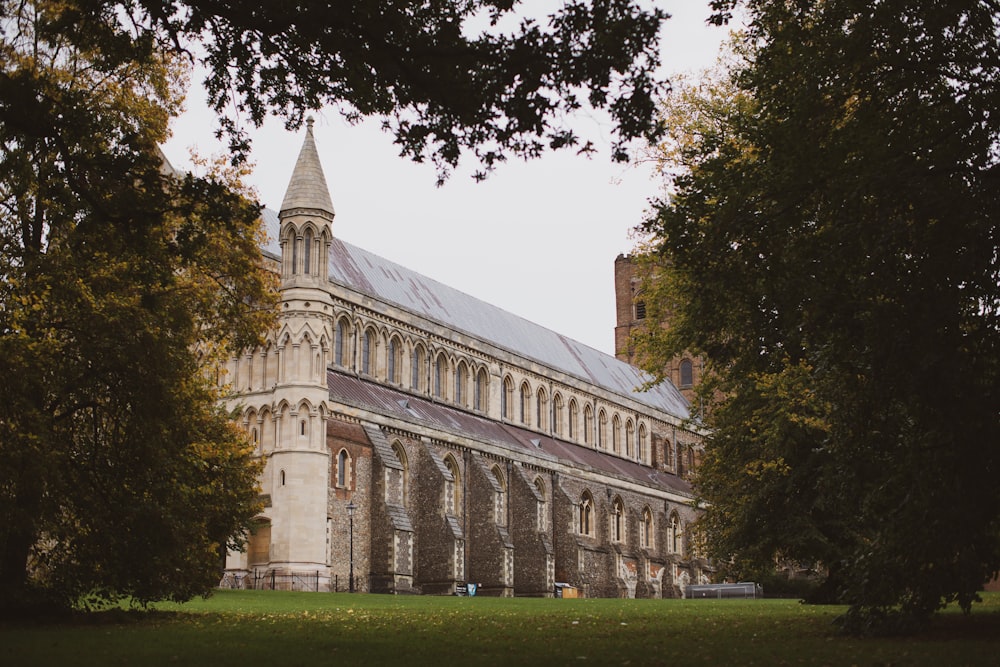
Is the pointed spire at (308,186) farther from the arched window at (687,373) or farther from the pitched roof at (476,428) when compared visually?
the arched window at (687,373)

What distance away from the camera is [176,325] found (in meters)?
17.0

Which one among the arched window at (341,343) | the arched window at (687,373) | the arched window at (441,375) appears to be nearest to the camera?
the arched window at (341,343)

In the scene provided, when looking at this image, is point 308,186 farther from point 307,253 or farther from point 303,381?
point 303,381

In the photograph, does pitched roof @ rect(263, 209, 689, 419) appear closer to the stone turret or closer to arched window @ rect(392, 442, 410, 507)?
the stone turret

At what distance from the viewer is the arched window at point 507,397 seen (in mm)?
54781

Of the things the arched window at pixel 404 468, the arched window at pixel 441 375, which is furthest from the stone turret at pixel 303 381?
the arched window at pixel 441 375

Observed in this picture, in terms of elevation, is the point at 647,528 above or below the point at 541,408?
below

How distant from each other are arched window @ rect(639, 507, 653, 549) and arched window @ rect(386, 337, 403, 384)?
17.2 m

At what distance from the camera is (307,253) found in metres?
40.8

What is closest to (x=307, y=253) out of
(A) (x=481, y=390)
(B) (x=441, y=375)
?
(B) (x=441, y=375)

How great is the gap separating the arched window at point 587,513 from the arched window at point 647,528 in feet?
15.7

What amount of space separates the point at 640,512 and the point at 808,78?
153 ft

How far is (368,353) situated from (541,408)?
14.0 meters

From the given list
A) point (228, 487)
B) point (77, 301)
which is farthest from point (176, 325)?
point (228, 487)
